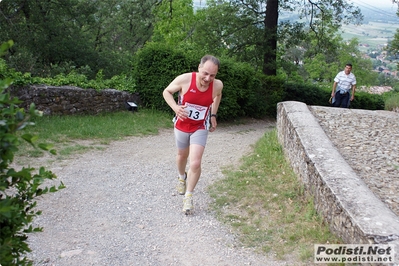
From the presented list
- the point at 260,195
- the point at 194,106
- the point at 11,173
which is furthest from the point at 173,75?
the point at 11,173

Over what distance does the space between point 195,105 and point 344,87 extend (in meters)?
8.02

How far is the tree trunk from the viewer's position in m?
18.9

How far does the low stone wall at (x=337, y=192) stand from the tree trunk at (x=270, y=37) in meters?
12.2

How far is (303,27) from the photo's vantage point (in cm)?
2005

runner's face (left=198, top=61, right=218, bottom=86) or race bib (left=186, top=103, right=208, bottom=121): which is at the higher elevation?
runner's face (left=198, top=61, right=218, bottom=86)

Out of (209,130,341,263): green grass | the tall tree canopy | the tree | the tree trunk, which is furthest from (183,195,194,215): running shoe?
the tree

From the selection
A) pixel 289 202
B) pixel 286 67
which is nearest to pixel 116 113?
pixel 289 202

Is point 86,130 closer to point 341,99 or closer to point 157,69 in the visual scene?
point 157,69

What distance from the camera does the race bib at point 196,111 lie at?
533 cm

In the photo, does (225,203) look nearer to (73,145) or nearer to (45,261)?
(45,261)

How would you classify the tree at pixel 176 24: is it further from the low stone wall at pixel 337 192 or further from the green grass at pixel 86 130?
the low stone wall at pixel 337 192

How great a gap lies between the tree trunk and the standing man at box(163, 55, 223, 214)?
1393 cm

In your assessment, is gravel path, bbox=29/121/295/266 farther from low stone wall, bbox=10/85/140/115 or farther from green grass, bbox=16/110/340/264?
low stone wall, bbox=10/85/140/115

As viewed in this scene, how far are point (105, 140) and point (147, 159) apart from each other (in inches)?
60.6
